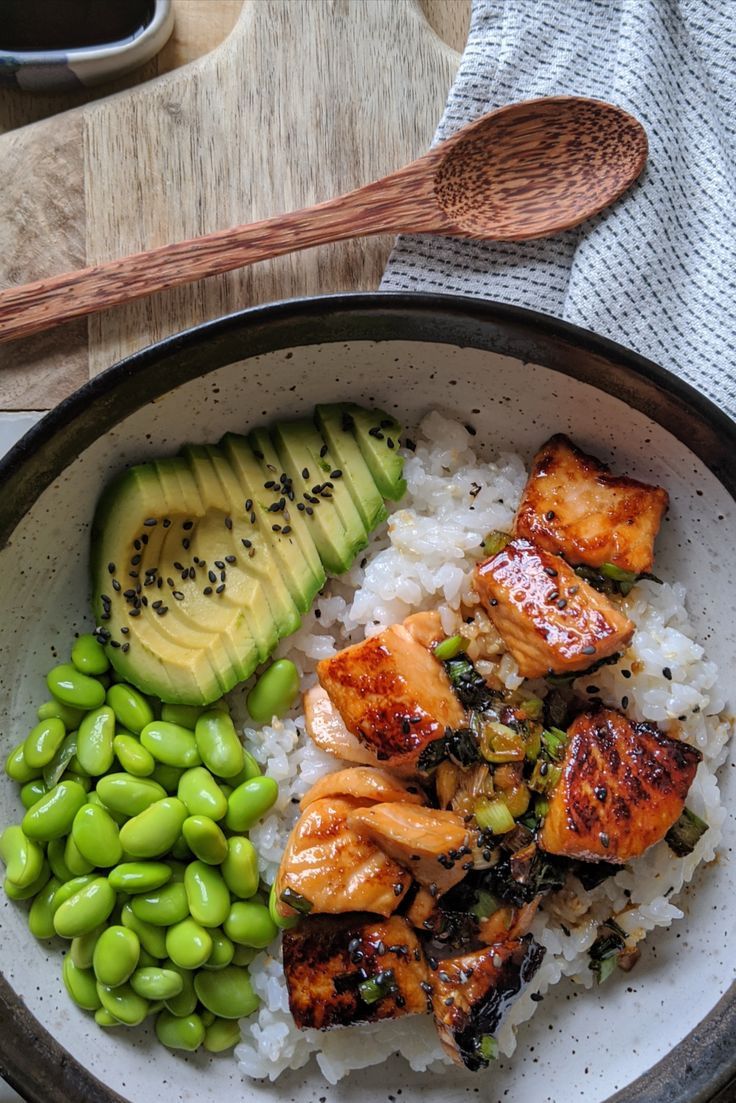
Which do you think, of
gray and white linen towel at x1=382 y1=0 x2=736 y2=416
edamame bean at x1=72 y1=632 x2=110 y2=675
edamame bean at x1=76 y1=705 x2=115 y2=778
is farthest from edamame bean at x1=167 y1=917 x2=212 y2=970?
gray and white linen towel at x1=382 y1=0 x2=736 y2=416

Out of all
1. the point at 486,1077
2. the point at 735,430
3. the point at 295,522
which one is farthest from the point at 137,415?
the point at 486,1077

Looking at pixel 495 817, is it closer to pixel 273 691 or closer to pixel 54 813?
pixel 273 691

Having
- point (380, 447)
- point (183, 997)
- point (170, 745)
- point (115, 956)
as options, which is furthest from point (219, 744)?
point (380, 447)

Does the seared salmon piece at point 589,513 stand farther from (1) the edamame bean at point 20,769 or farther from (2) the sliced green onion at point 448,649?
(1) the edamame bean at point 20,769

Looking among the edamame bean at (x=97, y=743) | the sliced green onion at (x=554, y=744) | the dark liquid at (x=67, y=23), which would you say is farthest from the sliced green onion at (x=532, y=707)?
the dark liquid at (x=67, y=23)

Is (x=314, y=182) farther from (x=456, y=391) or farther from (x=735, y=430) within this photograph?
(x=735, y=430)

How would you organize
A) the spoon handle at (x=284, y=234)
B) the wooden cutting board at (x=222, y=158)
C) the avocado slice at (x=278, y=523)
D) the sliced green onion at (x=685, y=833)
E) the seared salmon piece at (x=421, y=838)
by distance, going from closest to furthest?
the seared salmon piece at (x=421, y=838), the sliced green onion at (x=685, y=833), the avocado slice at (x=278, y=523), the spoon handle at (x=284, y=234), the wooden cutting board at (x=222, y=158)

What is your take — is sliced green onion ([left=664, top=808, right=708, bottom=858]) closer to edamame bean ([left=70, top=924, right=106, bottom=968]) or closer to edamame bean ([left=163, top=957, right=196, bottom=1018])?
edamame bean ([left=163, top=957, right=196, bottom=1018])
